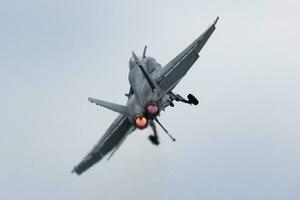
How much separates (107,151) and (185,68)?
1470cm

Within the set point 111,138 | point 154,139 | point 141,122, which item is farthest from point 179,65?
point 111,138

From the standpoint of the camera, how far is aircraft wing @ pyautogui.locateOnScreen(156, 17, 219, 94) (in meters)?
75.5

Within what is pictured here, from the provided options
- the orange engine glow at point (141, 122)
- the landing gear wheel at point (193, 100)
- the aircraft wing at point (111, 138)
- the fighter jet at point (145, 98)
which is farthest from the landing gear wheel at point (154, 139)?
the landing gear wheel at point (193, 100)

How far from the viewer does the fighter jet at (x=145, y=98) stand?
7075 centimetres

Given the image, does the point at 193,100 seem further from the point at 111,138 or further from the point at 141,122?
the point at 141,122

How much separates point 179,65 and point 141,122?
1087 centimetres

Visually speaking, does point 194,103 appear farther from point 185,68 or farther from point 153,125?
point 153,125

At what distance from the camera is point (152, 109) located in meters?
70.2

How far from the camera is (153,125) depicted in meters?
70.9

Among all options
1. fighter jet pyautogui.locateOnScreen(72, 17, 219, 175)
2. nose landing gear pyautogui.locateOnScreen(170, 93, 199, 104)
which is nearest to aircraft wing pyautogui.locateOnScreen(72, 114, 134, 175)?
fighter jet pyautogui.locateOnScreen(72, 17, 219, 175)

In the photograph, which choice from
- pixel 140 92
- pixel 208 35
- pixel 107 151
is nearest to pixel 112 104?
pixel 140 92

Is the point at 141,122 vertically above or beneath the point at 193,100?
beneath

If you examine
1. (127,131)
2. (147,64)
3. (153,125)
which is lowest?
(153,125)

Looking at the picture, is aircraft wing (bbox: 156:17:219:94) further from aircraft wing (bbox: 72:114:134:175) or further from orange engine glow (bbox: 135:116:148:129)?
aircraft wing (bbox: 72:114:134:175)
